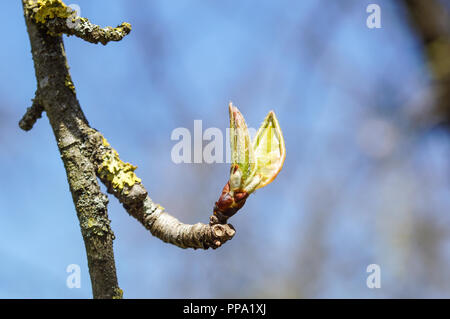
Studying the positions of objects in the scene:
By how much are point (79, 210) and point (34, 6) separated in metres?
0.43

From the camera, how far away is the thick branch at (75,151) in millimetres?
860

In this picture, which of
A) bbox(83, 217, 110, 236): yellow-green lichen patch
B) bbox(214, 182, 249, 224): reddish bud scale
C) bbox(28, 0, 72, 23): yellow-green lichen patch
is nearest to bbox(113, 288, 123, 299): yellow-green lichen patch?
bbox(83, 217, 110, 236): yellow-green lichen patch

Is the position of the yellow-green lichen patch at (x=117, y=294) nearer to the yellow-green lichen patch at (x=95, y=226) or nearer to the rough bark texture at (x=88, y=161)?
the rough bark texture at (x=88, y=161)

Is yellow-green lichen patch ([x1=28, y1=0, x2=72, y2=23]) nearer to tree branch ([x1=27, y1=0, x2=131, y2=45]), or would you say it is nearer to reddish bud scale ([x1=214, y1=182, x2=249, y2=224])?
tree branch ([x1=27, y1=0, x2=131, y2=45])

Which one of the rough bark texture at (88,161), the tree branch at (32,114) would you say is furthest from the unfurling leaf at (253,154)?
the tree branch at (32,114)

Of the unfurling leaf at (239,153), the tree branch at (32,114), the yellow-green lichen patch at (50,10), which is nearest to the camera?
the unfurling leaf at (239,153)

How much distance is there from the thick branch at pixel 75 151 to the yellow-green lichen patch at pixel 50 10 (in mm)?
26

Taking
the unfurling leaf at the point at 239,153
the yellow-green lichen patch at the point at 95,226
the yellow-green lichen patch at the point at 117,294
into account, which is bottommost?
the yellow-green lichen patch at the point at 117,294

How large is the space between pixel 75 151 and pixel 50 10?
0.28 metres

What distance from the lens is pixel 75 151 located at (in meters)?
0.93

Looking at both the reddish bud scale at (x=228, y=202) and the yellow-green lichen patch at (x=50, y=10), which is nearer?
the reddish bud scale at (x=228, y=202)

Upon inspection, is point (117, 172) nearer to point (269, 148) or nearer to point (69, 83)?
point (69, 83)
